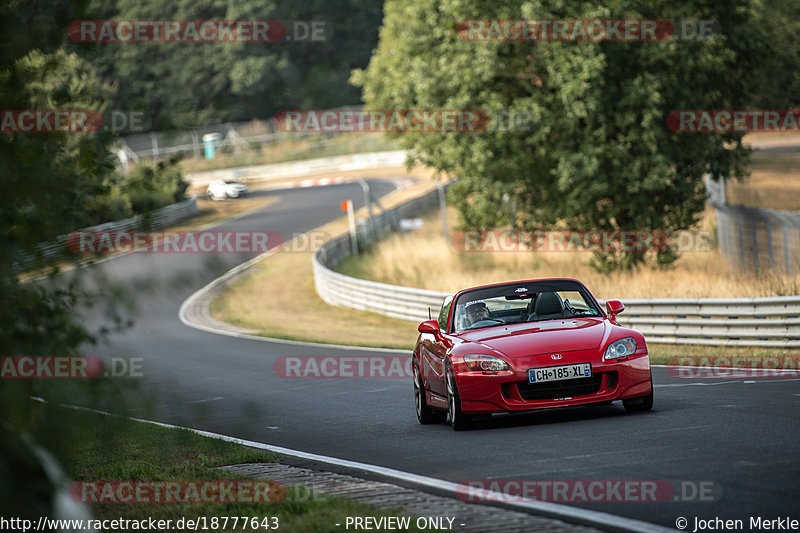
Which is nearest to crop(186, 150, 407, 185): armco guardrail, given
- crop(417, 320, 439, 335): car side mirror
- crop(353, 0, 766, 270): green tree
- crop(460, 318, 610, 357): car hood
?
crop(353, 0, 766, 270): green tree

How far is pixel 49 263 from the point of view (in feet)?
18.0

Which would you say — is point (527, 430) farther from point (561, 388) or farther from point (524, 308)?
point (524, 308)

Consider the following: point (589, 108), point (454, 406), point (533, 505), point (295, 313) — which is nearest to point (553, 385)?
point (454, 406)

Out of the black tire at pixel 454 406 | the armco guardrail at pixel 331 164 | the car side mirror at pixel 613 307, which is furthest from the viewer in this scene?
the armco guardrail at pixel 331 164

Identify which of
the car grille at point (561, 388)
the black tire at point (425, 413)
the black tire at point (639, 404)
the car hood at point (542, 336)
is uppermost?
the car hood at point (542, 336)

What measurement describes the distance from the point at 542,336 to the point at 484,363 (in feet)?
2.26

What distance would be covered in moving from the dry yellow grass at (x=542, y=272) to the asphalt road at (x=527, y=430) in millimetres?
7878

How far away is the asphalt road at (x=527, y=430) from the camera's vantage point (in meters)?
5.62

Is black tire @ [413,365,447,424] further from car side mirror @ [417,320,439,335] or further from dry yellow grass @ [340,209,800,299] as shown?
dry yellow grass @ [340,209,800,299]

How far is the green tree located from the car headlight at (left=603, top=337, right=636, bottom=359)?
1736 centimetres

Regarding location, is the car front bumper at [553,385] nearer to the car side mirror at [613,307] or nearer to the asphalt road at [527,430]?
the asphalt road at [527,430]

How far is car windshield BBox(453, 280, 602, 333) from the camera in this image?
1142 centimetres

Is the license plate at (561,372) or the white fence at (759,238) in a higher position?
the license plate at (561,372)

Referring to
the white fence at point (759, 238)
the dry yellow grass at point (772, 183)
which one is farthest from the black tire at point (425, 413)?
the dry yellow grass at point (772, 183)
